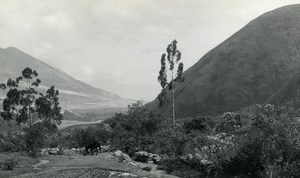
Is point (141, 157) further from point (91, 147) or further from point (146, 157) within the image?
point (91, 147)

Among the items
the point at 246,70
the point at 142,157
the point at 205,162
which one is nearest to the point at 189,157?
the point at 205,162

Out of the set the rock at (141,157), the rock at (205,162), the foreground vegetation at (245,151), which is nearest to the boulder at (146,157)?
the rock at (141,157)

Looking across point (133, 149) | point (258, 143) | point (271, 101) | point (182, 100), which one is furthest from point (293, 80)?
point (258, 143)

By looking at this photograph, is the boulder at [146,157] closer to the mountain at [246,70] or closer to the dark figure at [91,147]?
the dark figure at [91,147]

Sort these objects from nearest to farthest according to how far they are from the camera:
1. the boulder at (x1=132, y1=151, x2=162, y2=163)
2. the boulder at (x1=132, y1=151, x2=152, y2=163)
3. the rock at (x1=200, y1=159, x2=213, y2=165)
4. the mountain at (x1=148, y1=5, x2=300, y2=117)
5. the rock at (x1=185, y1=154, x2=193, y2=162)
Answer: the rock at (x1=200, y1=159, x2=213, y2=165) < the rock at (x1=185, y1=154, x2=193, y2=162) < the boulder at (x1=132, y1=151, x2=162, y2=163) < the boulder at (x1=132, y1=151, x2=152, y2=163) < the mountain at (x1=148, y1=5, x2=300, y2=117)

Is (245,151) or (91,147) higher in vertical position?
(245,151)

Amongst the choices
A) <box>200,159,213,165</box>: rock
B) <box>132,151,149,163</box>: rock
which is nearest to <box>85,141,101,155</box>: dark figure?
<box>132,151,149,163</box>: rock

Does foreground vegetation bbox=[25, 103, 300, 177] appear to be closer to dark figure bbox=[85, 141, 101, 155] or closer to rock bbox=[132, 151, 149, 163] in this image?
rock bbox=[132, 151, 149, 163]

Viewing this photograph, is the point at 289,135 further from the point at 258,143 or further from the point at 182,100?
the point at 182,100
